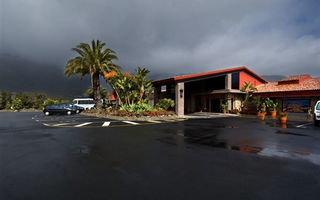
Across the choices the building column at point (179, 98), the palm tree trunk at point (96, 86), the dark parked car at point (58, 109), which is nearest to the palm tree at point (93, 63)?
the palm tree trunk at point (96, 86)

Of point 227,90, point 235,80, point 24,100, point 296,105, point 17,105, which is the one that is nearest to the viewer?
point 296,105

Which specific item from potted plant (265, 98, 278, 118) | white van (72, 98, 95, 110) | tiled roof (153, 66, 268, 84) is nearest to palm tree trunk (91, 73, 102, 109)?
white van (72, 98, 95, 110)

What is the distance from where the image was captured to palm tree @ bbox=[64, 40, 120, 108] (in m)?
21.7

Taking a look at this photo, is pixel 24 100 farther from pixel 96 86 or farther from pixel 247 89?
pixel 247 89

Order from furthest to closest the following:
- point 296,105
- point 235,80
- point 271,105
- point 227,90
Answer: point 235,80, point 227,90, point 271,105, point 296,105

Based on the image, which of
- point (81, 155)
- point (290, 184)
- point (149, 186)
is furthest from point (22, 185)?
point (290, 184)

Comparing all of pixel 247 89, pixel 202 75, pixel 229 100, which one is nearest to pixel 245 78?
pixel 247 89

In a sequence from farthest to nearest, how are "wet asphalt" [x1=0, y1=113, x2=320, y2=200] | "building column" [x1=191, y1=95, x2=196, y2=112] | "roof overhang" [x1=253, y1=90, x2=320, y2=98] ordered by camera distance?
1. "building column" [x1=191, y1=95, x2=196, y2=112]
2. "roof overhang" [x1=253, y1=90, x2=320, y2=98]
3. "wet asphalt" [x1=0, y1=113, x2=320, y2=200]

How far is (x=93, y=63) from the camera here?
2177cm

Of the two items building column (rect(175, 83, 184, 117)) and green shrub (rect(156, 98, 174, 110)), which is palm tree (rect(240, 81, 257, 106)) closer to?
building column (rect(175, 83, 184, 117))

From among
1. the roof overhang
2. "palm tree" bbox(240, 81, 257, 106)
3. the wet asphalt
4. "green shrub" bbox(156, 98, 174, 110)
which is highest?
"palm tree" bbox(240, 81, 257, 106)

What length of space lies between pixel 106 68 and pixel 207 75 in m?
13.7

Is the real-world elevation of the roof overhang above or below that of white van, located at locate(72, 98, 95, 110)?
above

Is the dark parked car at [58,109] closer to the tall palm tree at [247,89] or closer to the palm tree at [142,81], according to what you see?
the palm tree at [142,81]
